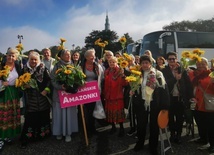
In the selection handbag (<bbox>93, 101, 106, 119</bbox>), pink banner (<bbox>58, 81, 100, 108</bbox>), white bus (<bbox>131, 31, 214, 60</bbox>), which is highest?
white bus (<bbox>131, 31, 214, 60</bbox>)

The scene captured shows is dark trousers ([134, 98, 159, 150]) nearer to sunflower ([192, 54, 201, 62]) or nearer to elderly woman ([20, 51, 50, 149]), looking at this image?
sunflower ([192, 54, 201, 62])

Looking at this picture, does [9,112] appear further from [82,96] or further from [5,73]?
[82,96]

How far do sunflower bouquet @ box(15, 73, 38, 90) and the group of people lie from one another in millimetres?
85

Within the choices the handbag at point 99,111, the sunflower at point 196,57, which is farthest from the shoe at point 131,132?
the sunflower at point 196,57

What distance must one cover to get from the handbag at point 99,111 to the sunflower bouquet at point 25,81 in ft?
5.16

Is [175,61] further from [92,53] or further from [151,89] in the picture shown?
[92,53]

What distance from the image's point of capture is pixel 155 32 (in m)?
14.7

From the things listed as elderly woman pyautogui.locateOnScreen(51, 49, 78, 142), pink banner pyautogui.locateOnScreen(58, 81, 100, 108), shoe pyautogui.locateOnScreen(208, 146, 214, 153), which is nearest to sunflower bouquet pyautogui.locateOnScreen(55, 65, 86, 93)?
pink banner pyautogui.locateOnScreen(58, 81, 100, 108)

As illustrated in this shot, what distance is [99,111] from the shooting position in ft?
17.0

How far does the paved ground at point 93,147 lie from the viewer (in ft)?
13.9

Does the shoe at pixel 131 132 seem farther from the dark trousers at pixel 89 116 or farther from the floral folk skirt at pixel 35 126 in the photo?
the floral folk skirt at pixel 35 126

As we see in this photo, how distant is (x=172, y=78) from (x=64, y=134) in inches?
110

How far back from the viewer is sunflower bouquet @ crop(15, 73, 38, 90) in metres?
4.21

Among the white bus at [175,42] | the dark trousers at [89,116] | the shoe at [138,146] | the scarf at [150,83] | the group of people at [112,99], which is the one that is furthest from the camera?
the white bus at [175,42]
